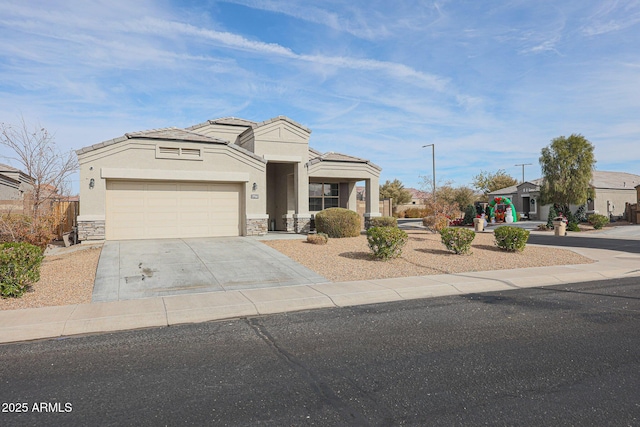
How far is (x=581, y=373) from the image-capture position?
4844 millimetres

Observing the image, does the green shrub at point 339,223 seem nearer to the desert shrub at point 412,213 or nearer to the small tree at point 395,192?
the desert shrub at point 412,213

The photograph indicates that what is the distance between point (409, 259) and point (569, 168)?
23633 millimetres

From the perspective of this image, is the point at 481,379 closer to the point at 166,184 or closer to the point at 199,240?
the point at 199,240

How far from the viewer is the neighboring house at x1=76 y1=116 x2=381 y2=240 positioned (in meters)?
16.2

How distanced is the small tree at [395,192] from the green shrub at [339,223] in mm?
40331

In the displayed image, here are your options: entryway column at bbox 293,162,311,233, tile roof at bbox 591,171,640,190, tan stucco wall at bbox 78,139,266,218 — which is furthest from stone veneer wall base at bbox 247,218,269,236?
tile roof at bbox 591,171,640,190

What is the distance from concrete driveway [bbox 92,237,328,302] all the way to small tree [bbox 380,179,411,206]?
4524 centimetres

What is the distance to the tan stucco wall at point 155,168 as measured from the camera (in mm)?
16031

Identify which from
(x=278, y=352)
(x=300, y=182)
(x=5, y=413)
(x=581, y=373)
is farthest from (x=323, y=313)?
(x=300, y=182)

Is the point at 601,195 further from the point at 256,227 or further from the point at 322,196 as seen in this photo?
the point at 256,227

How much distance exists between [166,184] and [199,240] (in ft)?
9.61

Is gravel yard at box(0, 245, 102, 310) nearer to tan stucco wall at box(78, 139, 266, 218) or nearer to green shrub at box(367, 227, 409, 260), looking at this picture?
tan stucco wall at box(78, 139, 266, 218)

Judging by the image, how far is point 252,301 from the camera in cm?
845

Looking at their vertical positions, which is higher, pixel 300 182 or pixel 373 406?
pixel 300 182
